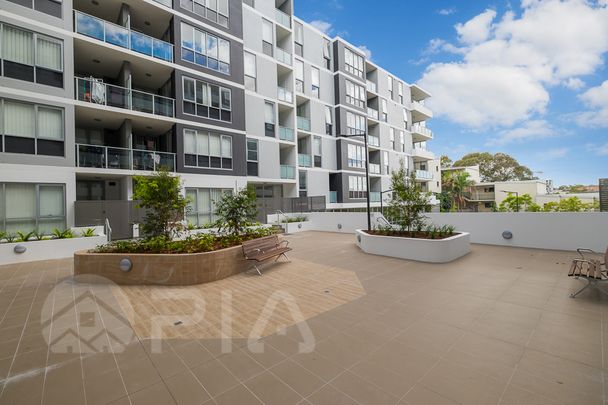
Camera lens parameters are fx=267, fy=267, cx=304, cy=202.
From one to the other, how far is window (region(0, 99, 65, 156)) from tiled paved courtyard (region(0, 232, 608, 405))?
7.70 meters

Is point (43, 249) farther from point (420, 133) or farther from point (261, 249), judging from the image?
point (420, 133)

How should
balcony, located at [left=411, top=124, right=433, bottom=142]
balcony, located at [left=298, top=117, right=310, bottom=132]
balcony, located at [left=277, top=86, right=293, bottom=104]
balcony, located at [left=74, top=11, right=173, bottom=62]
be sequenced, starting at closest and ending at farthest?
balcony, located at [left=74, top=11, right=173, bottom=62] < balcony, located at [left=277, top=86, right=293, bottom=104] < balcony, located at [left=298, top=117, right=310, bottom=132] < balcony, located at [left=411, top=124, right=433, bottom=142]

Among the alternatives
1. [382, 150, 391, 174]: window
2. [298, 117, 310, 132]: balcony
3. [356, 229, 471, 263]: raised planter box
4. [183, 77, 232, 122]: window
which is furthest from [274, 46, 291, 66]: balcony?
[356, 229, 471, 263]: raised planter box

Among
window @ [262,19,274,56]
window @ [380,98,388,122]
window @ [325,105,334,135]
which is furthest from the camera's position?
window @ [380,98,388,122]

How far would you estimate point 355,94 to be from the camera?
1188 inches

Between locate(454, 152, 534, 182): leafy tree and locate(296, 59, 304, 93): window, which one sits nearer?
locate(296, 59, 304, 93): window

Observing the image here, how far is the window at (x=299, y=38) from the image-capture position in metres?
25.4

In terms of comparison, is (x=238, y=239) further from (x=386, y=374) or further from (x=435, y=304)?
(x=386, y=374)

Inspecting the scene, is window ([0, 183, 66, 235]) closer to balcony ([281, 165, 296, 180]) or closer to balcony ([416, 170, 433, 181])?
balcony ([281, 165, 296, 180])

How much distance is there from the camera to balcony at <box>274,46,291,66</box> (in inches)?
894

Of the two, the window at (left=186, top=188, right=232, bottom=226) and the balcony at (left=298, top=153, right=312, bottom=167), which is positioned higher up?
the balcony at (left=298, top=153, right=312, bottom=167)

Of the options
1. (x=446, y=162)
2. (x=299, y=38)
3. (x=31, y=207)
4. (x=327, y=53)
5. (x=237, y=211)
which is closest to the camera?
(x=237, y=211)

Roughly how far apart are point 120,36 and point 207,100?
17.2 feet

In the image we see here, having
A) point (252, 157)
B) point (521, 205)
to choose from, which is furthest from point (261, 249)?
point (252, 157)
